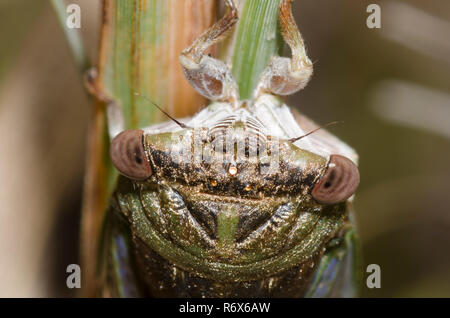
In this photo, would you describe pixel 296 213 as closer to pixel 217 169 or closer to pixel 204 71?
pixel 217 169
